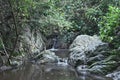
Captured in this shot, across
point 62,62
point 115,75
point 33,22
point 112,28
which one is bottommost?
point 62,62

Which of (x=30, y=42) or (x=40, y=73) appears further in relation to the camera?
(x=30, y=42)

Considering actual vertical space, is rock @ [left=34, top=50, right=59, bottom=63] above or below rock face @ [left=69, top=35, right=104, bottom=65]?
below

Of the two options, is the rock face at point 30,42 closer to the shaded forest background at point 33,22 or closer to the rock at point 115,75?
the shaded forest background at point 33,22

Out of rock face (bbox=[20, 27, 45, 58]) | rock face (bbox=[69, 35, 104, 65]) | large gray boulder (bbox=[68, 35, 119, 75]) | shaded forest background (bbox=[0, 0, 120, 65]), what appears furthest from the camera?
rock face (bbox=[20, 27, 45, 58])

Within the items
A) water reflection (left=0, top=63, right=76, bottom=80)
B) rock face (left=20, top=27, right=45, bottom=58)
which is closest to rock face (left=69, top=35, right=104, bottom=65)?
water reflection (left=0, top=63, right=76, bottom=80)

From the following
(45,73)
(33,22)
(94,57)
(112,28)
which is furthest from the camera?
(33,22)

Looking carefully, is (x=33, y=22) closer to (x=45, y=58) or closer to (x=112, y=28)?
(x=45, y=58)

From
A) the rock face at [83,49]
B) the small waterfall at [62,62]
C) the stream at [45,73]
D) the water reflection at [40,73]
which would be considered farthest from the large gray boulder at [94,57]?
the water reflection at [40,73]

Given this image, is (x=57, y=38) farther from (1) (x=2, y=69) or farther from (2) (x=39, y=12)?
(1) (x=2, y=69)

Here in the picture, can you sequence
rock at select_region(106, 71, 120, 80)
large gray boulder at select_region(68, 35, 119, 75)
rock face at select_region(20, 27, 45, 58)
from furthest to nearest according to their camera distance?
rock face at select_region(20, 27, 45, 58) < large gray boulder at select_region(68, 35, 119, 75) < rock at select_region(106, 71, 120, 80)

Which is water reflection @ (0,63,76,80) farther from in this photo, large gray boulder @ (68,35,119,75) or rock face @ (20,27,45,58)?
rock face @ (20,27,45,58)

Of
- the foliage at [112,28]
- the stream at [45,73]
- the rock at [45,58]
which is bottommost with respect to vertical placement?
the rock at [45,58]

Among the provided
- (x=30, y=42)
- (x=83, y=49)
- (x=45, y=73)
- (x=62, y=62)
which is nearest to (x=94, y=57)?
(x=83, y=49)

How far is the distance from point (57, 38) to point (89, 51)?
882 cm
